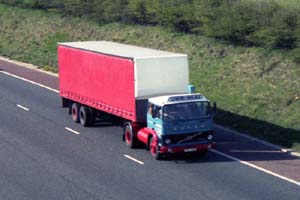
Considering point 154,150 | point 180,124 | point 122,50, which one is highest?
point 122,50

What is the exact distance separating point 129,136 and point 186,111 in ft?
9.56

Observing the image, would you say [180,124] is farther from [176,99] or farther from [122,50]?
[122,50]

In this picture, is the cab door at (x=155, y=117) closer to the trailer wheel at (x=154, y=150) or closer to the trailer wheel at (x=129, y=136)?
the trailer wheel at (x=154, y=150)

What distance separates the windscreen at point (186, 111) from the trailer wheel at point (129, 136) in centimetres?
230

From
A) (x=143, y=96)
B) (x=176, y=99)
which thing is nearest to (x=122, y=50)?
(x=143, y=96)

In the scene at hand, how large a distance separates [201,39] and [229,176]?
19.1m

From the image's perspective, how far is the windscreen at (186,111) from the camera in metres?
26.3

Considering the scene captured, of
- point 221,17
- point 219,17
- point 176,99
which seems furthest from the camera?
point 219,17

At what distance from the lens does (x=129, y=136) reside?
93.5 ft

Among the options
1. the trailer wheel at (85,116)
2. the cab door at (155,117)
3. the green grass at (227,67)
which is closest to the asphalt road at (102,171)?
the trailer wheel at (85,116)

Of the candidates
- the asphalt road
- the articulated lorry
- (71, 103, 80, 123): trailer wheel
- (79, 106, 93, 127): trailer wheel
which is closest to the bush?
the articulated lorry

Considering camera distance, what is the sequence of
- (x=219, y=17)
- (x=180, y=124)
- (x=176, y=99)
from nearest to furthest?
(x=180, y=124) < (x=176, y=99) < (x=219, y=17)

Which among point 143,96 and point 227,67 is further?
point 227,67

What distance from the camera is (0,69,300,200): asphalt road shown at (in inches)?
895
